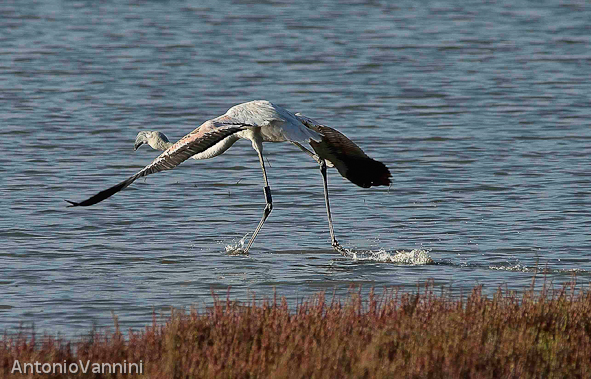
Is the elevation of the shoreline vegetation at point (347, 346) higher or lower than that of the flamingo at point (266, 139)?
lower

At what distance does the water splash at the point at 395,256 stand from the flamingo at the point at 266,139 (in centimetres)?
16

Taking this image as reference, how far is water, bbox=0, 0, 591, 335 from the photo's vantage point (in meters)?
9.81

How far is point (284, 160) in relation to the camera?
53.2 ft

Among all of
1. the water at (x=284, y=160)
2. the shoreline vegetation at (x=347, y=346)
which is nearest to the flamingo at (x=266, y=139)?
the water at (x=284, y=160)

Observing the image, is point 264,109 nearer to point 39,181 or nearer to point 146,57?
point 39,181

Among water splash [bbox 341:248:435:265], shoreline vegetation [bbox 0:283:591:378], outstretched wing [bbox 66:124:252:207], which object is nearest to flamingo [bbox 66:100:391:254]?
outstretched wing [bbox 66:124:252:207]

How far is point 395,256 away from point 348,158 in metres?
1.02

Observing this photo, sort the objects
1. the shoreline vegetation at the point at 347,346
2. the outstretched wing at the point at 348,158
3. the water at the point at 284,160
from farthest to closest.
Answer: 1. the outstretched wing at the point at 348,158
2. the water at the point at 284,160
3. the shoreline vegetation at the point at 347,346

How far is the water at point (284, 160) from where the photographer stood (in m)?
9.81

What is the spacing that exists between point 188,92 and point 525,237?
11427 millimetres

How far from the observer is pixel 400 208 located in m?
13.0

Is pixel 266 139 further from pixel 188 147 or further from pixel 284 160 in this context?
pixel 284 160

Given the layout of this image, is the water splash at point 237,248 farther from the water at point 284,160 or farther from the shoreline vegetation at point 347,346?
the shoreline vegetation at point 347,346

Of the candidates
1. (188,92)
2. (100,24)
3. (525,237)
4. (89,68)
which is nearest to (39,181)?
(525,237)
